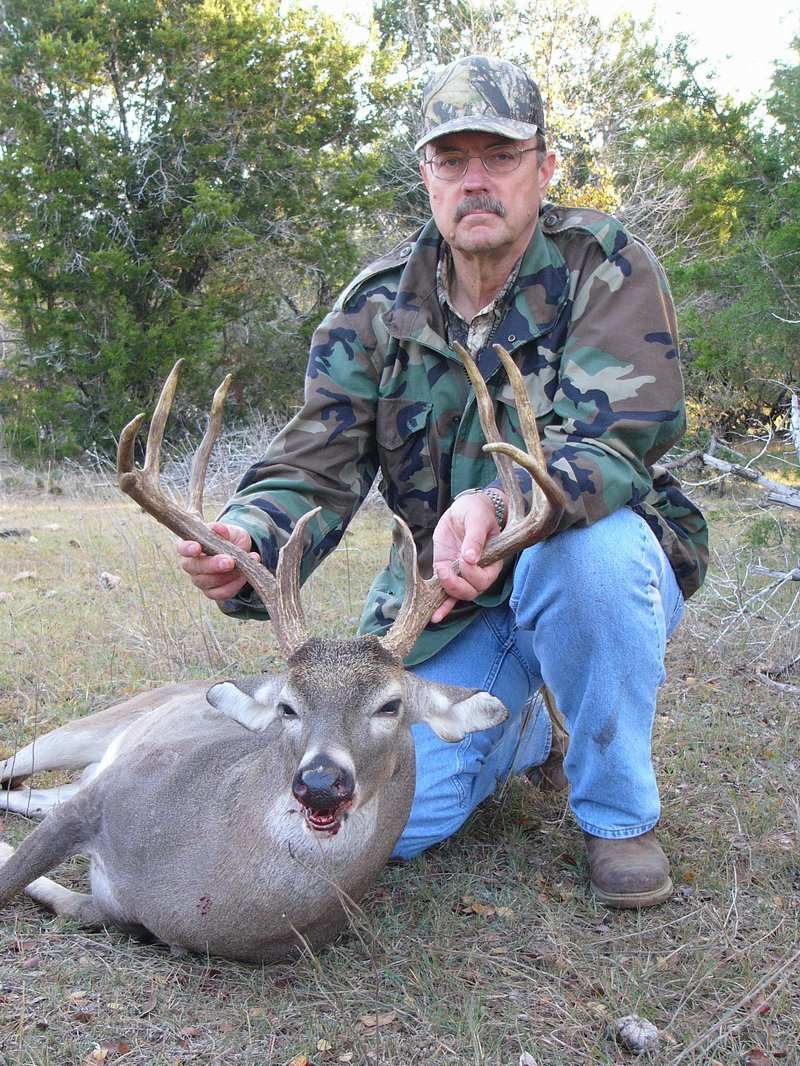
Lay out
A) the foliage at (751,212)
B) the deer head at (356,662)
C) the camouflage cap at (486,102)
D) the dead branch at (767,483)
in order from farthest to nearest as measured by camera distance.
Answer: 1. the foliage at (751,212)
2. the dead branch at (767,483)
3. the camouflage cap at (486,102)
4. the deer head at (356,662)

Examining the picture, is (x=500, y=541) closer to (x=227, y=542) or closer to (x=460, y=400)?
(x=227, y=542)

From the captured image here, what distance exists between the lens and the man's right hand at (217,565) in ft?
9.68

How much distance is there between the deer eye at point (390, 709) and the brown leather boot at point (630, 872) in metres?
0.86

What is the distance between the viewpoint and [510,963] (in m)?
2.81

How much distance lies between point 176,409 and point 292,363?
2252 millimetres

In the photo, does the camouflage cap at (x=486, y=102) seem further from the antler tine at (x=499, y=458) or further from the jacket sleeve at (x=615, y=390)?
the antler tine at (x=499, y=458)

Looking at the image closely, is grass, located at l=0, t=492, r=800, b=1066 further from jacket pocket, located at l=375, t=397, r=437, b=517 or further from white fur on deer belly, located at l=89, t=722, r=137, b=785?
jacket pocket, located at l=375, t=397, r=437, b=517

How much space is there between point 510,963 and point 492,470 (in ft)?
5.09

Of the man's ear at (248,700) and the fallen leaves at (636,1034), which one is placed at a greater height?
the man's ear at (248,700)

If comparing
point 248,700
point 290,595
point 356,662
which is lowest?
point 248,700

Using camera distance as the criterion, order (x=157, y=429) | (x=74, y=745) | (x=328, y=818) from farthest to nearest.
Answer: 1. (x=74, y=745)
2. (x=157, y=429)
3. (x=328, y=818)

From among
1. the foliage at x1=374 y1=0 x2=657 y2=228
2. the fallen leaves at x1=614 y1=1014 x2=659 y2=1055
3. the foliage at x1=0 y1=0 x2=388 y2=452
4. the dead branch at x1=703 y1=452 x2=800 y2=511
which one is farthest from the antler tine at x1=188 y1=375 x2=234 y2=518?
the foliage at x1=374 y1=0 x2=657 y2=228

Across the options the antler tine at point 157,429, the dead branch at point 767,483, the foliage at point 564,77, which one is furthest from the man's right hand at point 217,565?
the foliage at point 564,77

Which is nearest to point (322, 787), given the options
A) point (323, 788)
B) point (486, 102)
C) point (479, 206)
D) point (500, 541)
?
point (323, 788)
